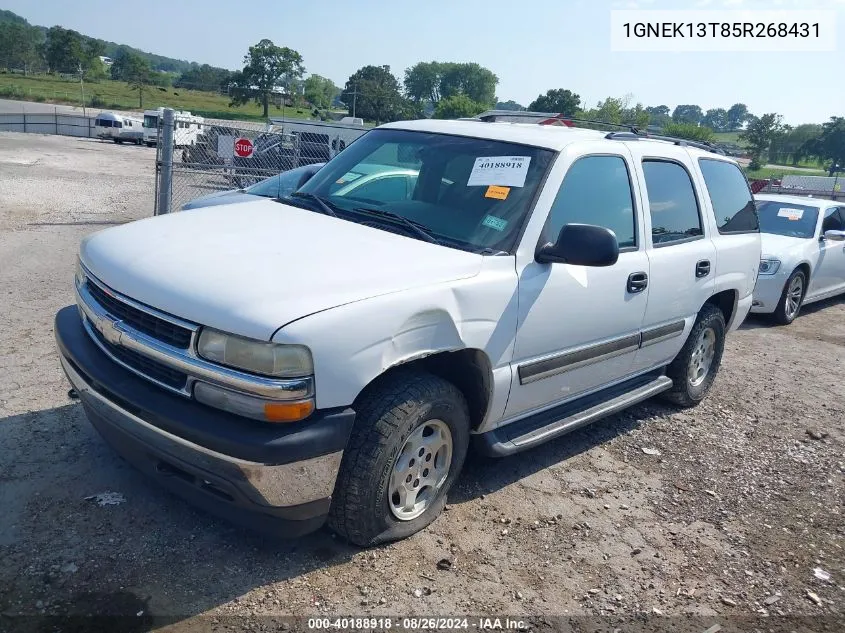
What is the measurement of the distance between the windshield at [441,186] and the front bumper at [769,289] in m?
6.14

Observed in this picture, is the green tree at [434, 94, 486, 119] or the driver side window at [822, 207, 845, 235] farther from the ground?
the green tree at [434, 94, 486, 119]

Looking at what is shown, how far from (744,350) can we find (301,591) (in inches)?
247

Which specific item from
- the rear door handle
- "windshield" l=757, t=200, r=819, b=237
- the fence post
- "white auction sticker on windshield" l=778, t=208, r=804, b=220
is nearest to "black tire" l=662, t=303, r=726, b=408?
the rear door handle

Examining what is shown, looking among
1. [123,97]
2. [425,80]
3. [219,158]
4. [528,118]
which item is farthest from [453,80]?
[528,118]

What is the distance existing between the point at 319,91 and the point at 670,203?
4241 inches

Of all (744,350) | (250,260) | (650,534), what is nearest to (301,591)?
(250,260)

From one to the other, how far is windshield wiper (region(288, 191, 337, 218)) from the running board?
1475 mm

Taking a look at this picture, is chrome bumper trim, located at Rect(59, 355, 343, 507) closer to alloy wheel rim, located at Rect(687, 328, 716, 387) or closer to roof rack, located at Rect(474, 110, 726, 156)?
roof rack, located at Rect(474, 110, 726, 156)

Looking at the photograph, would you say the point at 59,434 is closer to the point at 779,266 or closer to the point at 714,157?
the point at 714,157

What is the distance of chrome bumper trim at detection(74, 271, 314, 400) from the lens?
2674mm

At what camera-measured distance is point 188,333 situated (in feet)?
9.18

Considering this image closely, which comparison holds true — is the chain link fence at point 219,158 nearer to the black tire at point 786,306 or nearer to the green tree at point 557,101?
the black tire at point 786,306

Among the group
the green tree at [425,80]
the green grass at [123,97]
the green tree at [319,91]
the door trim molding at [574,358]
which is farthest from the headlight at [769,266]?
the green tree at [425,80]

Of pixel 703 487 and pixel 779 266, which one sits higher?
pixel 779 266
